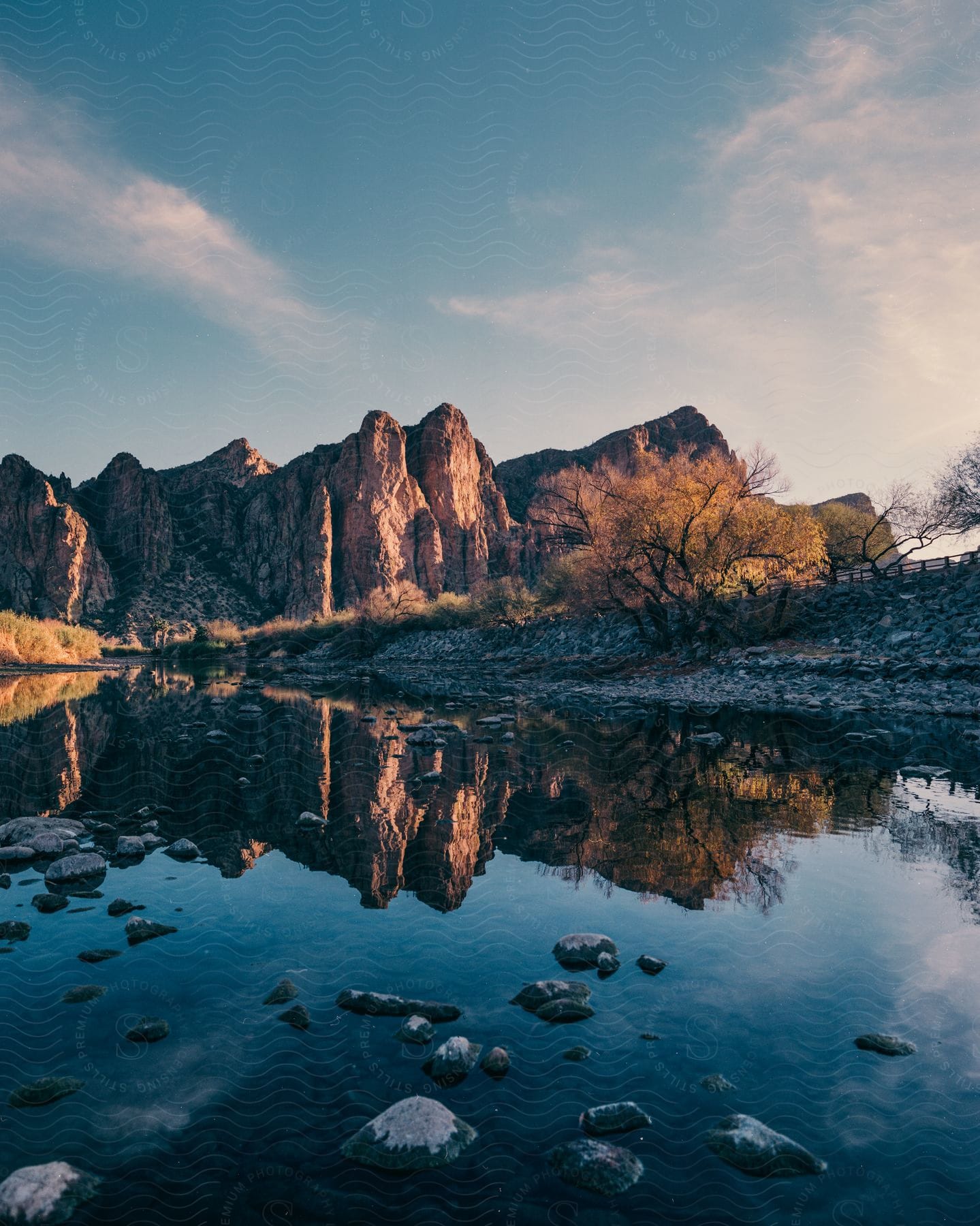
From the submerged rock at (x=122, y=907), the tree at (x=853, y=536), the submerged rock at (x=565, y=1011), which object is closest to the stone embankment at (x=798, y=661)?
the submerged rock at (x=565, y=1011)

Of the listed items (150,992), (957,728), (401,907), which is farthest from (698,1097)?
(957,728)

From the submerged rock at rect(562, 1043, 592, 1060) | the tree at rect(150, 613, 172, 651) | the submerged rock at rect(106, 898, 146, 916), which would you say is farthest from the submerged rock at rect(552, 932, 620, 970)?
the tree at rect(150, 613, 172, 651)

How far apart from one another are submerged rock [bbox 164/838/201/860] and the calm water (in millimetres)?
97

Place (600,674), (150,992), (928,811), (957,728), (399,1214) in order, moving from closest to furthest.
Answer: (399,1214)
(150,992)
(928,811)
(957,728)
(600,674)

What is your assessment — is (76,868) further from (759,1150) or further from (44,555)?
(44,555)

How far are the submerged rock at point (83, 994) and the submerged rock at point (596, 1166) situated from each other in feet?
8.81

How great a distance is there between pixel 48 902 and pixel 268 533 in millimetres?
137541

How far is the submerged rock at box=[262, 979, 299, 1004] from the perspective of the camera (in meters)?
3.53

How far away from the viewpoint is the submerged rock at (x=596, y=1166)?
2.32 m

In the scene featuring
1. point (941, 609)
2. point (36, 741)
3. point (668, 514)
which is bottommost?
point (36, 741)

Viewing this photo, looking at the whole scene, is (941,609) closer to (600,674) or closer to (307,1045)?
(600,674)

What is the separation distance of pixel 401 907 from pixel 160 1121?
2320 millimetres

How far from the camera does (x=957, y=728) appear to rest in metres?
13.3

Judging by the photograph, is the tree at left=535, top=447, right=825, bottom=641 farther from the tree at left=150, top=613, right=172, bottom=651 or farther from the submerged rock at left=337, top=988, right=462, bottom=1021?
the tree at left=150, top=613, right=172, bottom=651
